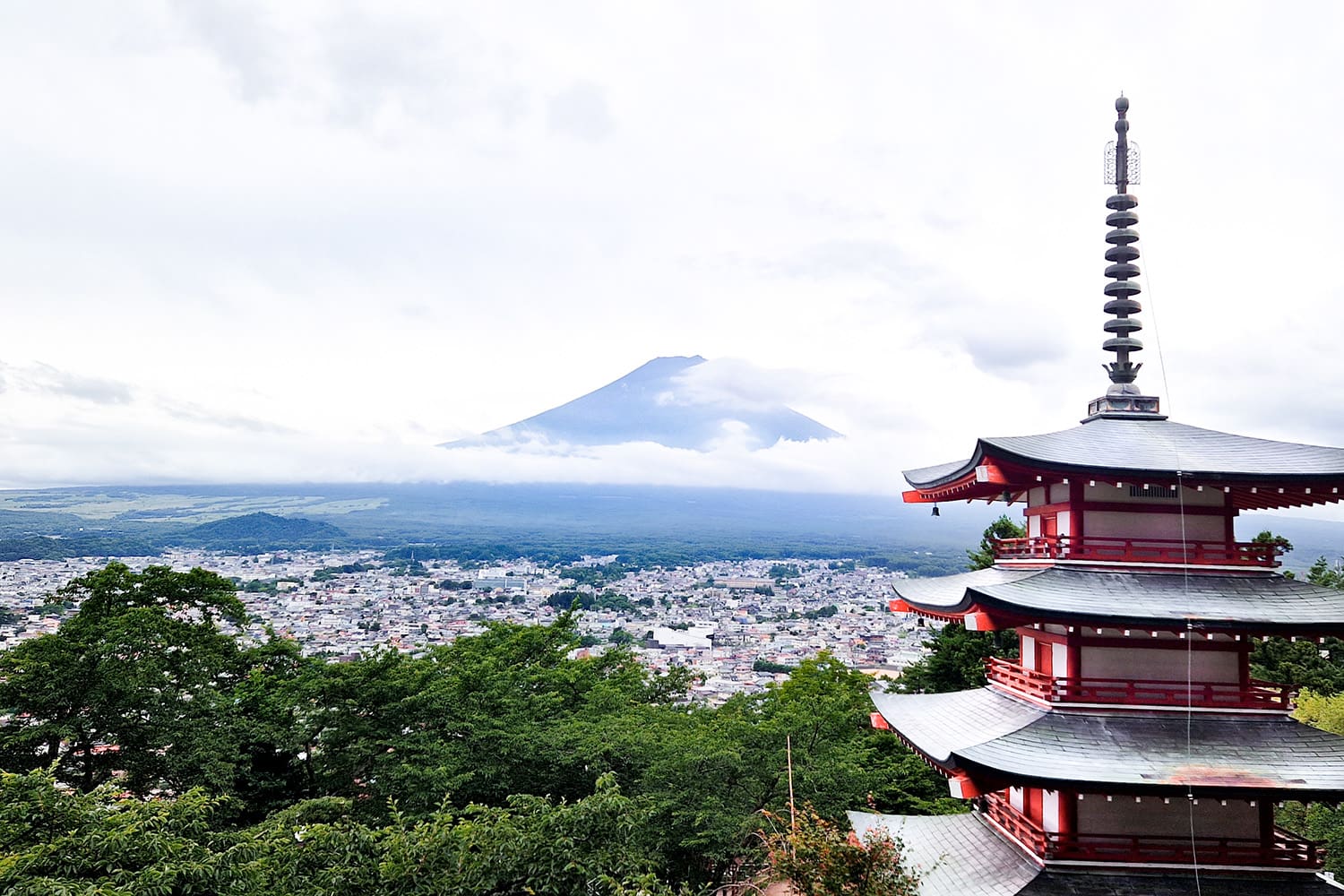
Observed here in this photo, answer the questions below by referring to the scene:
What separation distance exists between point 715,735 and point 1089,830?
745cm

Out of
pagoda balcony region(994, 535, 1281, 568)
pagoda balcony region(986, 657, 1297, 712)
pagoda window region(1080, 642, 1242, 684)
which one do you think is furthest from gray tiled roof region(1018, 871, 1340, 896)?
pagoda balcony region(994, 535, 1281, 568)

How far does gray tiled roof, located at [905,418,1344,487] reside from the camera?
30.1 feet

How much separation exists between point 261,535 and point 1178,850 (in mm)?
139600

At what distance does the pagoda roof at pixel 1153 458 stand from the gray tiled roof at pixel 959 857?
428 centimetres

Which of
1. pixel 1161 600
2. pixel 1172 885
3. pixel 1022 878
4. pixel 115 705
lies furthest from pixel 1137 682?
pixel 115 705

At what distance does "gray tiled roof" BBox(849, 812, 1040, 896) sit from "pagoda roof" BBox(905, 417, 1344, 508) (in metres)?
4.28

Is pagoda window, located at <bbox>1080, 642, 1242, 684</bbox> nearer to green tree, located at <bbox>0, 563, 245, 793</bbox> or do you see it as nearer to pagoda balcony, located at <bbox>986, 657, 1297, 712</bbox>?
pagoda balcony, located at <bbox>986, 657, 1297, 712</bbox>

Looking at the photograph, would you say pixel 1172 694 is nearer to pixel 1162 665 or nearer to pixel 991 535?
pixel 1162 665

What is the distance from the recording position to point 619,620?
69.1m

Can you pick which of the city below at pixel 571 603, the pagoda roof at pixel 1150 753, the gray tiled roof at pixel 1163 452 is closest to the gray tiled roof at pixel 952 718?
the pagoda roof at pixel 1150 753

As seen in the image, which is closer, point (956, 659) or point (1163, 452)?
point (1163, 452)

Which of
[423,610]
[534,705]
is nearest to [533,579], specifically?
[423,610]

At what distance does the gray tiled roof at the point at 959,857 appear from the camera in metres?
9.13

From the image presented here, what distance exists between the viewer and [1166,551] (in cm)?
975
